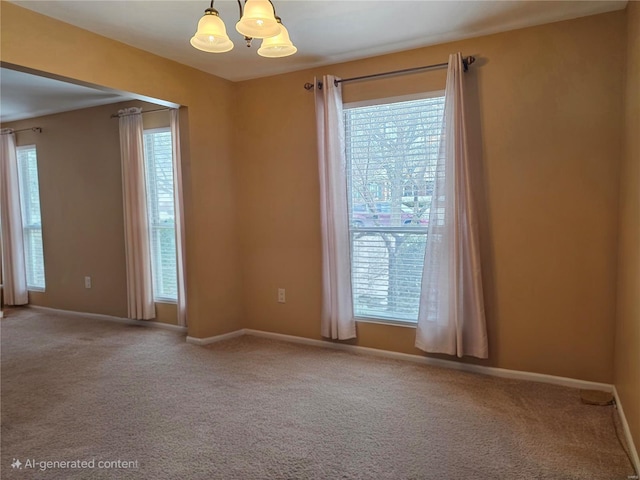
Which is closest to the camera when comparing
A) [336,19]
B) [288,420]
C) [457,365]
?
[288,420]

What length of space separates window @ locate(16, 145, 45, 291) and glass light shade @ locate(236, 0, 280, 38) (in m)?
4.60

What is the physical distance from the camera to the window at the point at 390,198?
10.2 feet

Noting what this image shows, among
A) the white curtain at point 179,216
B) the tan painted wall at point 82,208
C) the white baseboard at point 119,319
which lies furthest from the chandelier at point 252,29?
the white baseboard at point 119,319

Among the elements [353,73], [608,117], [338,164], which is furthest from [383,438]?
[353,73]

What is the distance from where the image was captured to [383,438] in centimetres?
220

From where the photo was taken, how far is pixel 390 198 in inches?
128

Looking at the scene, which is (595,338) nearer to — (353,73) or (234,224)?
(353,73)

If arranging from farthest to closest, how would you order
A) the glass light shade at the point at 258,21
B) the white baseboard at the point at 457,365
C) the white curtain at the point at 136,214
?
the white curtain at the point at 136,214 → the white baseboard at the point at 457,365 → the glass light shade at the point at 258,21

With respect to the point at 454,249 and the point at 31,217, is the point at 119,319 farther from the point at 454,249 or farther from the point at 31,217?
the point at 454,249

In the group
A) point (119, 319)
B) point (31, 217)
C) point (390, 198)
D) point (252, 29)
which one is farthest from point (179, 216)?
point (31, 217)

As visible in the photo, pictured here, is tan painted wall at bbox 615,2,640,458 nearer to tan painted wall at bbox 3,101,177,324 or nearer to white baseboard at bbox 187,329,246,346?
white baseboard at bbox 187,329,246,346

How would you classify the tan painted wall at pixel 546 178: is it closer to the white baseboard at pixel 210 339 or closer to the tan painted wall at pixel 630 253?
the tan painted wall at pixel 630 253

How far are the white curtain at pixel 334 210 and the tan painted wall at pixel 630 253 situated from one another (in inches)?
69.8

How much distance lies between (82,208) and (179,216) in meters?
1.56
